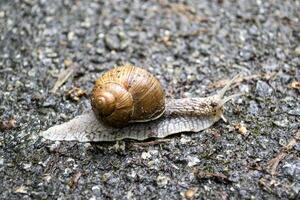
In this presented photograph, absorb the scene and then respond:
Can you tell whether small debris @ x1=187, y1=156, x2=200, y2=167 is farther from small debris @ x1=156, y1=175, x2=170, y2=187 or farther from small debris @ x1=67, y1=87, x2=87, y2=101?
small debris @ x1=67, y1=87, x2=87, y2=101

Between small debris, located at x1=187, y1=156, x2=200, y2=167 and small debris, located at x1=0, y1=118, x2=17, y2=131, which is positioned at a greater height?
small debris, located at x1=187, y1=156, x2=200, y2=167

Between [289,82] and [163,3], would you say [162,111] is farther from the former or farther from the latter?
[163,3]

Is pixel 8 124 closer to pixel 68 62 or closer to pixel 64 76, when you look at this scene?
pixel 64 76

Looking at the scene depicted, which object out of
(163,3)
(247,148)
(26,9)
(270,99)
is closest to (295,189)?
(247,148)

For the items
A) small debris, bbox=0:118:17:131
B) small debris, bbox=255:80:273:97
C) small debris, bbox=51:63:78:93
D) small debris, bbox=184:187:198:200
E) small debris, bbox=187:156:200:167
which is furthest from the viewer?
small debris, bbox=51:63:78:93

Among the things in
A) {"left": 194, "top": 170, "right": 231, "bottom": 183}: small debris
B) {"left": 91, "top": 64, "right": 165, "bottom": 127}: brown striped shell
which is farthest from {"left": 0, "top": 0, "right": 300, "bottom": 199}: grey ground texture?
{"left": 91, "top": 64, "right": 165, "bottom": 127}: brown striped shell

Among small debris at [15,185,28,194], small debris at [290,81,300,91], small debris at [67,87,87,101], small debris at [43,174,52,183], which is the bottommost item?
small debris at [15,185,28,194]

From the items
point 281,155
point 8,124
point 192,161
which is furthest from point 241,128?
point 8,124

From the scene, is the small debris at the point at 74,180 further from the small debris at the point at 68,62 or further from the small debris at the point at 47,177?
the small debris at the point at 68,62
